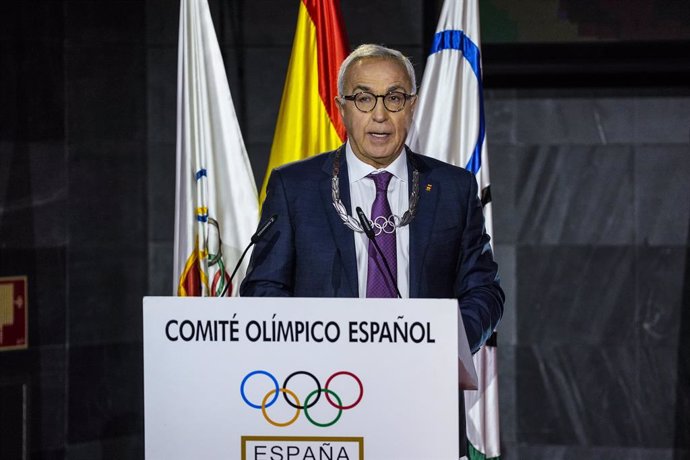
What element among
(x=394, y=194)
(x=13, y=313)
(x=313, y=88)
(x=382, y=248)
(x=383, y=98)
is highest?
(x=313, y=88)

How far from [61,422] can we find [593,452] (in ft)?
7.87

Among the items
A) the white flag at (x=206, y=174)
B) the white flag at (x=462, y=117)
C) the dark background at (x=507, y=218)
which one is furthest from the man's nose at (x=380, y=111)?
the dark background at (x=507, y=218)

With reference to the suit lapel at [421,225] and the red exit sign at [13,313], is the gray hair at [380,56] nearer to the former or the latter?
the suit lapel at [421,225]

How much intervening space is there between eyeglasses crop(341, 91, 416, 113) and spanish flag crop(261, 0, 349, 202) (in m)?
1.33

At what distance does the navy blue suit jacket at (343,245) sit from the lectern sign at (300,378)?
1.72 ft

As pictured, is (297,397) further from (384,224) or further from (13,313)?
(13,313)

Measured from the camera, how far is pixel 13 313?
163 inches

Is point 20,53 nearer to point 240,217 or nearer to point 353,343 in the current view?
point 240,217

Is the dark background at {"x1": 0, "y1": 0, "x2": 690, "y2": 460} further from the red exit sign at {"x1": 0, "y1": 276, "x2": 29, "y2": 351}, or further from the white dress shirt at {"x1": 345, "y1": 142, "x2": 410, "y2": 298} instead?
the white dress shirt at {"x1": 345, "y1": 142, "x2": 410, "y2": 298}

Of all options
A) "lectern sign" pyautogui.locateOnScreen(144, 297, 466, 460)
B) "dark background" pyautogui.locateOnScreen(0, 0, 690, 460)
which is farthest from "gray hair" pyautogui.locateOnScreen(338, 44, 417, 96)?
"dark background" pyautogui.locateOnScreen(0, 0, 690, 460)

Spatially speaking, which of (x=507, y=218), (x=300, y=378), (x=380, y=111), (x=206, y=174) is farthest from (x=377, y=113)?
(x=507, y=218)

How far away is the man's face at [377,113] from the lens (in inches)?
100

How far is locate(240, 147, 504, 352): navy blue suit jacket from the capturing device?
100 inches

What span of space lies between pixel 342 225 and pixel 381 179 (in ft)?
0.57
